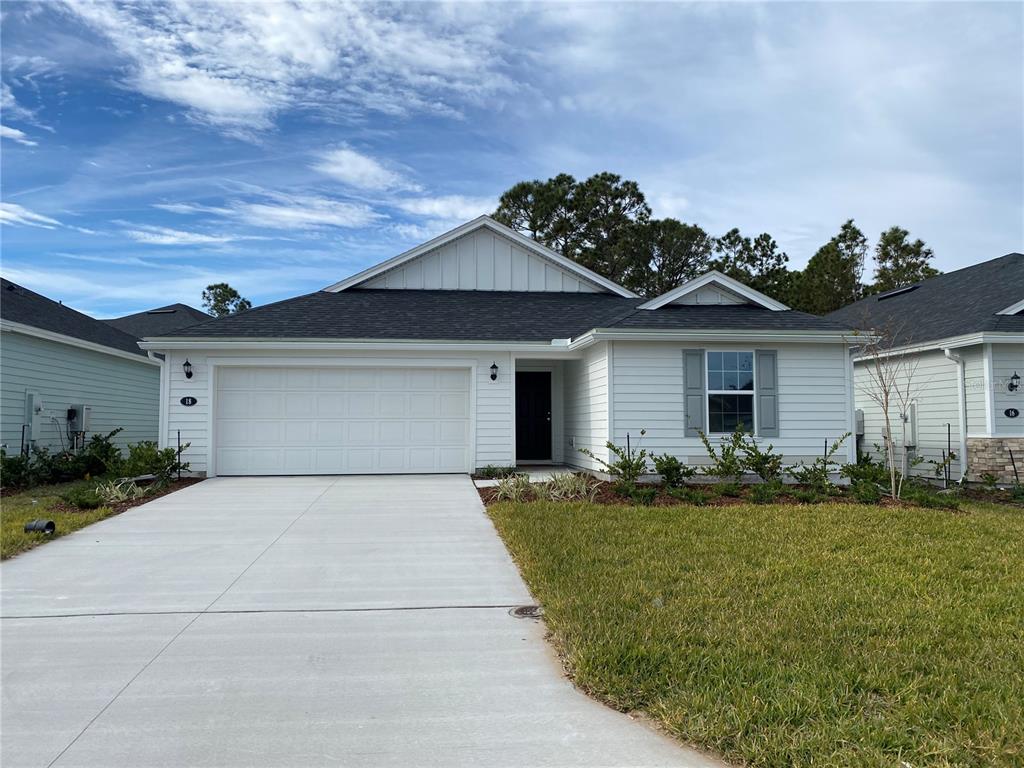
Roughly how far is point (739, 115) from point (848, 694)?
13312 mm

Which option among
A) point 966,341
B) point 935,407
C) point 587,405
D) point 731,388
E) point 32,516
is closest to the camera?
point 32,516

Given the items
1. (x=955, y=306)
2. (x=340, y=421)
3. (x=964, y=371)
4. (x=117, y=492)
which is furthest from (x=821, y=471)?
(x=117, y=492)

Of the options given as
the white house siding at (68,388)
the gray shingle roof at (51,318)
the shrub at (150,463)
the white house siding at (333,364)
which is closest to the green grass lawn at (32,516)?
the shrub at (150,463)

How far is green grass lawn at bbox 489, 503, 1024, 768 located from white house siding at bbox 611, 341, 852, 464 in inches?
150

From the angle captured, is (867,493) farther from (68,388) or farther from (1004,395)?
(68,388)

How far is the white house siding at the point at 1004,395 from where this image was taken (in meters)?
12.1

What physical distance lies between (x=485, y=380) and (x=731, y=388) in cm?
448

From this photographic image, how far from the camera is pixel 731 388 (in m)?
11.5

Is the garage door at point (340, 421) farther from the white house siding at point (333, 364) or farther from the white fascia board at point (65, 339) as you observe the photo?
the white fascia board at point (65, 339)

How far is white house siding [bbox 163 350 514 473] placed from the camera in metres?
12.3

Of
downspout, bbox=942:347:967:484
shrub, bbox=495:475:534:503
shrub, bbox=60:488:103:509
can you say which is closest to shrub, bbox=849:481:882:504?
downspout, bbox=942:347:967:484

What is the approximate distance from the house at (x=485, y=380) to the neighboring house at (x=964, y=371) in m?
1.90

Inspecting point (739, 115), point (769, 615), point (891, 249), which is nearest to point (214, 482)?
point (769, 615)

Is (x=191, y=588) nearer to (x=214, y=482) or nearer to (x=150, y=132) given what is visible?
(x=214, y=482)
